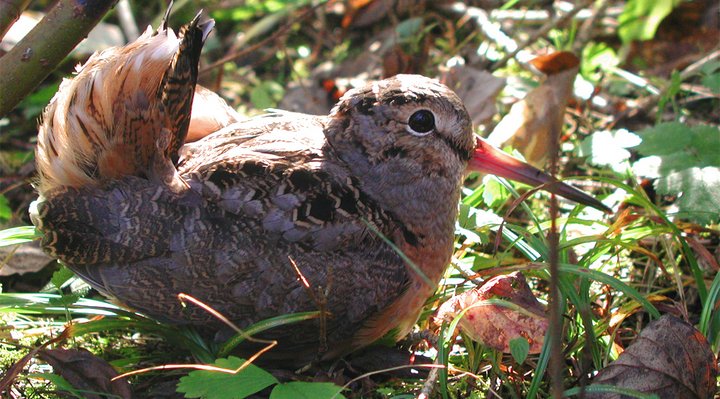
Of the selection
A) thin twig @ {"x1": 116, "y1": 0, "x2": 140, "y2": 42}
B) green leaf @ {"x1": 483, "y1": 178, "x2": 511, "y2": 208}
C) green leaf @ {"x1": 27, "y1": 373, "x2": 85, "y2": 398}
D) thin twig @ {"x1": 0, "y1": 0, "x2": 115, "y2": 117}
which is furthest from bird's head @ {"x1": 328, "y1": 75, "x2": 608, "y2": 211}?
thin twig @ {"x1": 116, "y1": 0, "x2": 140, "y2": 42}

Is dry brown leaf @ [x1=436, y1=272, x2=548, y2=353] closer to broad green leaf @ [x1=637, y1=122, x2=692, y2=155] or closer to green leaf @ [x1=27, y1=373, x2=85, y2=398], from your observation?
broad green leaf @ [x1=637, y1=122, x2=692, y2=155]

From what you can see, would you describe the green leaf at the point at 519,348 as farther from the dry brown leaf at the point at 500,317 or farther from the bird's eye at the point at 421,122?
the bird's eye at the point at 421,122

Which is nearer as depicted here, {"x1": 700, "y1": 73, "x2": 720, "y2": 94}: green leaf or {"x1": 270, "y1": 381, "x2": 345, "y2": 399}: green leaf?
{"x1": 270, "y1": 381, "x2": 345, "y2": 399}: green leaf

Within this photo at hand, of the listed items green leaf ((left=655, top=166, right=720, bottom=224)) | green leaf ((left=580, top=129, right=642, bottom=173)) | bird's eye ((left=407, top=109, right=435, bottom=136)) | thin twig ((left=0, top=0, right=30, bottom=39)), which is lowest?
green leaf ((left=655, top=166, right=720, bottom=224))

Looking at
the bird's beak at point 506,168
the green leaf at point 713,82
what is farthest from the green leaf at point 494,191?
the green leaf at point 713,82

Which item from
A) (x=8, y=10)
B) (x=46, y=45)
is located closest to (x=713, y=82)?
(x=46, y=45)

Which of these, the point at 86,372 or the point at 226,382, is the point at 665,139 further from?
the point at 86,372
